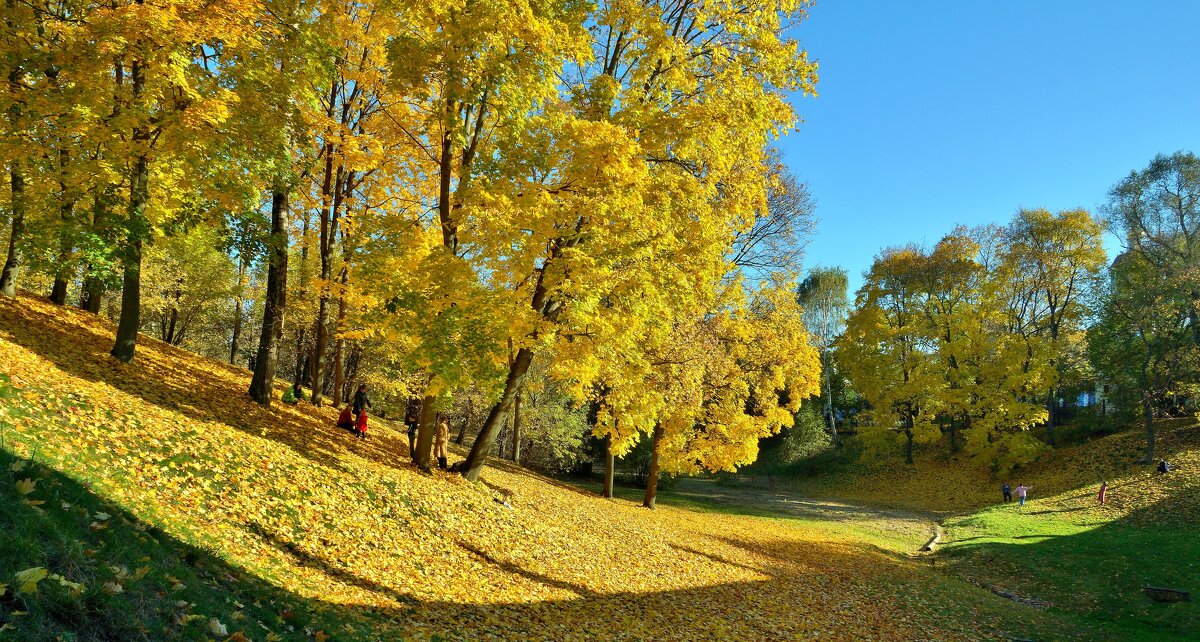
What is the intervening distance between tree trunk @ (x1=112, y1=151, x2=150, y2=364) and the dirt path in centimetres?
2240

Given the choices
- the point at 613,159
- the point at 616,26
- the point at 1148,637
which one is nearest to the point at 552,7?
the point at 616,26

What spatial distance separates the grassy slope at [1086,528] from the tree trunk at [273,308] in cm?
1831

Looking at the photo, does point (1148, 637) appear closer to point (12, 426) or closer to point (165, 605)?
point (165, 605)

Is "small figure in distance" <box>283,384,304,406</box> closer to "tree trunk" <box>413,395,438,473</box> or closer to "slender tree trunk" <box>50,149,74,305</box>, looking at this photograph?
"tree trunk" <box>413,395,438,473</box>

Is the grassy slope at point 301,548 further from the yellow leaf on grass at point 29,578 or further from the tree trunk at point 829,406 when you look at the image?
the tree trunk at point 829,406

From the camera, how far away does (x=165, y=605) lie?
156 inches

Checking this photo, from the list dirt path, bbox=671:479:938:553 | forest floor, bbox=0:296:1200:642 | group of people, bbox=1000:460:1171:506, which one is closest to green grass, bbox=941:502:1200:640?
forest floor, bbox=0:296:1200:642

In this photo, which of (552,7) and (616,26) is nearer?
(552,7)

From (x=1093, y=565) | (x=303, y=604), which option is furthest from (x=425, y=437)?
(x=1093, y=565)

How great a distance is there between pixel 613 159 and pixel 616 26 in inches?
176

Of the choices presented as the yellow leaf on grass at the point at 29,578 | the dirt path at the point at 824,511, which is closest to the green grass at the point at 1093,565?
the dirt path at the point at 824,511

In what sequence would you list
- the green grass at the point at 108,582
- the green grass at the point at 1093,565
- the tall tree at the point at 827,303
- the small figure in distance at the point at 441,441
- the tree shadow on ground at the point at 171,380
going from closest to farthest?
the green grass at the point at 108,582 → the tree shadow on ground at the point at 171,380 → the green grass at the point at 1093,565 → the small figure in distance at the point at 441,441 → the tall tree at the point at 827,303

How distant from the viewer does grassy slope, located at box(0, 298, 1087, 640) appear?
4.17m

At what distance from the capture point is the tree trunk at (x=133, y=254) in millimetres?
9930
